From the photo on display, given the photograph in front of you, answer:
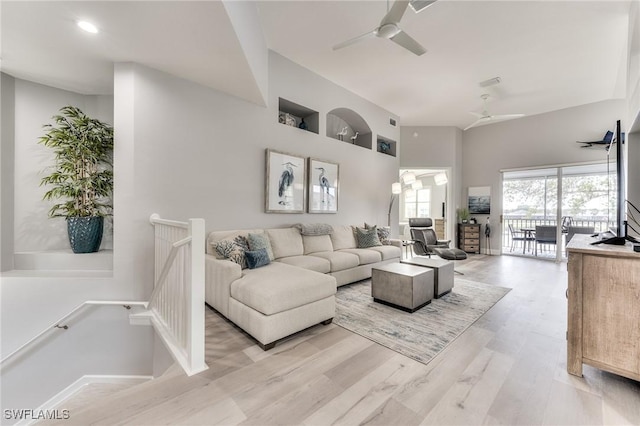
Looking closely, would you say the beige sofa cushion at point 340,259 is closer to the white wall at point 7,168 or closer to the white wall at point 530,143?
the white wall at point 7,168

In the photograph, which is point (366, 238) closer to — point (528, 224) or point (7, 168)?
point (7, 168)

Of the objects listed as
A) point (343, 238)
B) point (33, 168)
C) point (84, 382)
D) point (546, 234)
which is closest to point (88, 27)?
point (33, 168)

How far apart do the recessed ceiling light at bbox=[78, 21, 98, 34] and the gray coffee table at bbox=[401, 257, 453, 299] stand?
415cm

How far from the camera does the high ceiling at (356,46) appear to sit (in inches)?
85.7

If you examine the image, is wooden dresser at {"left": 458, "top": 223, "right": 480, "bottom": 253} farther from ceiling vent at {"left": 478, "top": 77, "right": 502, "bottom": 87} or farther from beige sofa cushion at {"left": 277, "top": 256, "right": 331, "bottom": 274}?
beige sofa cushion at {"left": 277, "top": 256, "right": 331, "bottom": 274}

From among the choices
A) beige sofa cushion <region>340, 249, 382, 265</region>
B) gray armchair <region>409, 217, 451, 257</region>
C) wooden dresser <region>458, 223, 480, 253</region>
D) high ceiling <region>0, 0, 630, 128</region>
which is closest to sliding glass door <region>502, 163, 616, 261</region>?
wooden dresser <region>458, 223, 480, 253</region>

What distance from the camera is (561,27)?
335 centimetres

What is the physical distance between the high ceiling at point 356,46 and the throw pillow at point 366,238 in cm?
273

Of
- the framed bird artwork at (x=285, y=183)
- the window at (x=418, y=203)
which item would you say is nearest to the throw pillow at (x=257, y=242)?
the framed bird artwork at (x=285, y=183)

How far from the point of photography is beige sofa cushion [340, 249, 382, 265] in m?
4.19

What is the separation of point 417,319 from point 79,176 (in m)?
4.22

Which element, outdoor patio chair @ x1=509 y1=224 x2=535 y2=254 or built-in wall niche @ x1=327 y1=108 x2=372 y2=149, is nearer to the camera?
built-in wall niche @ x1=327 y1=108 x2=372 y2=149

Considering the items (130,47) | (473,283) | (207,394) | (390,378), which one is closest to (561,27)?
(473,283)

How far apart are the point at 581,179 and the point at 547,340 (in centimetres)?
572
